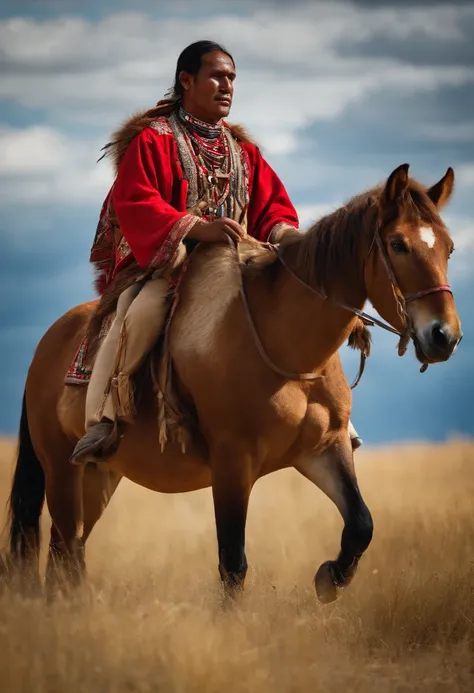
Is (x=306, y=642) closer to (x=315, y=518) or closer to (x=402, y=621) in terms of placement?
(x=402, y=621)

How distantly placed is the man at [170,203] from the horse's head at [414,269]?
1124 mm

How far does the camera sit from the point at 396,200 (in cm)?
563

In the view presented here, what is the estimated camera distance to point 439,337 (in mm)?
5348

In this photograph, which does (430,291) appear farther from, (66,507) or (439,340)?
(66,507)

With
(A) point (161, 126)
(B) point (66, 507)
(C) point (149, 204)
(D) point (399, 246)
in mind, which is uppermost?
(A) point (161, 126)

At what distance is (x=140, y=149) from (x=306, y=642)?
3.04 m

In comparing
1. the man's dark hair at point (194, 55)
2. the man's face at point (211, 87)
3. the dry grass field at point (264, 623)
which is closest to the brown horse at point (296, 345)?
the dry grass field at point (264, 623)

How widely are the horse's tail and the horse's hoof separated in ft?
7.49

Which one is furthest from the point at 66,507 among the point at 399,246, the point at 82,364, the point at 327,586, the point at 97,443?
the point at 399,246

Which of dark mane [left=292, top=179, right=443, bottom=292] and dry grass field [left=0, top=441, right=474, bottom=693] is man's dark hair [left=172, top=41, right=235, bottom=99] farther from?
dry grass field [left=0, top=441, right=474, bottom=693]

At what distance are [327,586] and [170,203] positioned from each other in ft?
7.99

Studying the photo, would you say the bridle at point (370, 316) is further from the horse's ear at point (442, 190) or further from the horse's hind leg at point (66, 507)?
the horse's hind leg at point (66, 507)

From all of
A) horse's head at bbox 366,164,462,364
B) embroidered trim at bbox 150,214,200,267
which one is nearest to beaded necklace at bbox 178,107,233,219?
embroidered trim at bbox 150,214,200,267

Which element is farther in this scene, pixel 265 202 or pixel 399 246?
pixel 265 202
